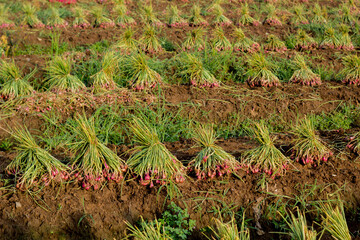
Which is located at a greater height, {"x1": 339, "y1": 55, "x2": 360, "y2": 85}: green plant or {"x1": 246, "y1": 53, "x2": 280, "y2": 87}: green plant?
{"x1": 339, "y1": 55, "x2": 360, "y2": 85}: green plant

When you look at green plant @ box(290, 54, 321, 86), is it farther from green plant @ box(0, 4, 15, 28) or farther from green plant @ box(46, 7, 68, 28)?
green plant @ box(0, 4, 15, 28)

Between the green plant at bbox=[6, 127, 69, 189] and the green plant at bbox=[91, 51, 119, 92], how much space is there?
2203 millimetres

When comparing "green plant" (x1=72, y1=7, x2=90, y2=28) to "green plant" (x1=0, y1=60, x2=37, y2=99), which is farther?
"green plant" (x1=72, y1=7, x2=90, y2=28)

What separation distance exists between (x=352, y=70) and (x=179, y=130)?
3289mm

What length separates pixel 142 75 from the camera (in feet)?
21.5

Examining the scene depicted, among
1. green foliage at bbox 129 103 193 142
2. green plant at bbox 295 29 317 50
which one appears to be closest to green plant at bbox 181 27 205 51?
green plant at bbox 295 29 317 50

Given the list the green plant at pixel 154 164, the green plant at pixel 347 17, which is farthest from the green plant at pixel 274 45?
the green plant at pixel 154 164

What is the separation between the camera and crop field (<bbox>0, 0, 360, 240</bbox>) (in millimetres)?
4054

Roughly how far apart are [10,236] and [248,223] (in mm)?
2169

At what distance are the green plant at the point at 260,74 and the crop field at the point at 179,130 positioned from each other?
0.04m

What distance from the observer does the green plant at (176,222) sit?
12.4 feet

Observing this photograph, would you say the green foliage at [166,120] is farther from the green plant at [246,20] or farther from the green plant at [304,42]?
the green plant at [246,20]

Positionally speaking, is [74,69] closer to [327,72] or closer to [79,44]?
[79,44]

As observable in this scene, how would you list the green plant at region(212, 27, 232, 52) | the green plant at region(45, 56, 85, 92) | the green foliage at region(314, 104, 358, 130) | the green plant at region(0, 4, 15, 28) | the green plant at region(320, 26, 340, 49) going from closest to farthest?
the green foliage at region(314, 104, 358, 130) → the green plant at region(45, 56, 85, 92) → the green plant at region(212, 27, 232, 52) → the green plant at region(320, 26, 340, 49) → the green plant at region(0, 4, 15, 28)
